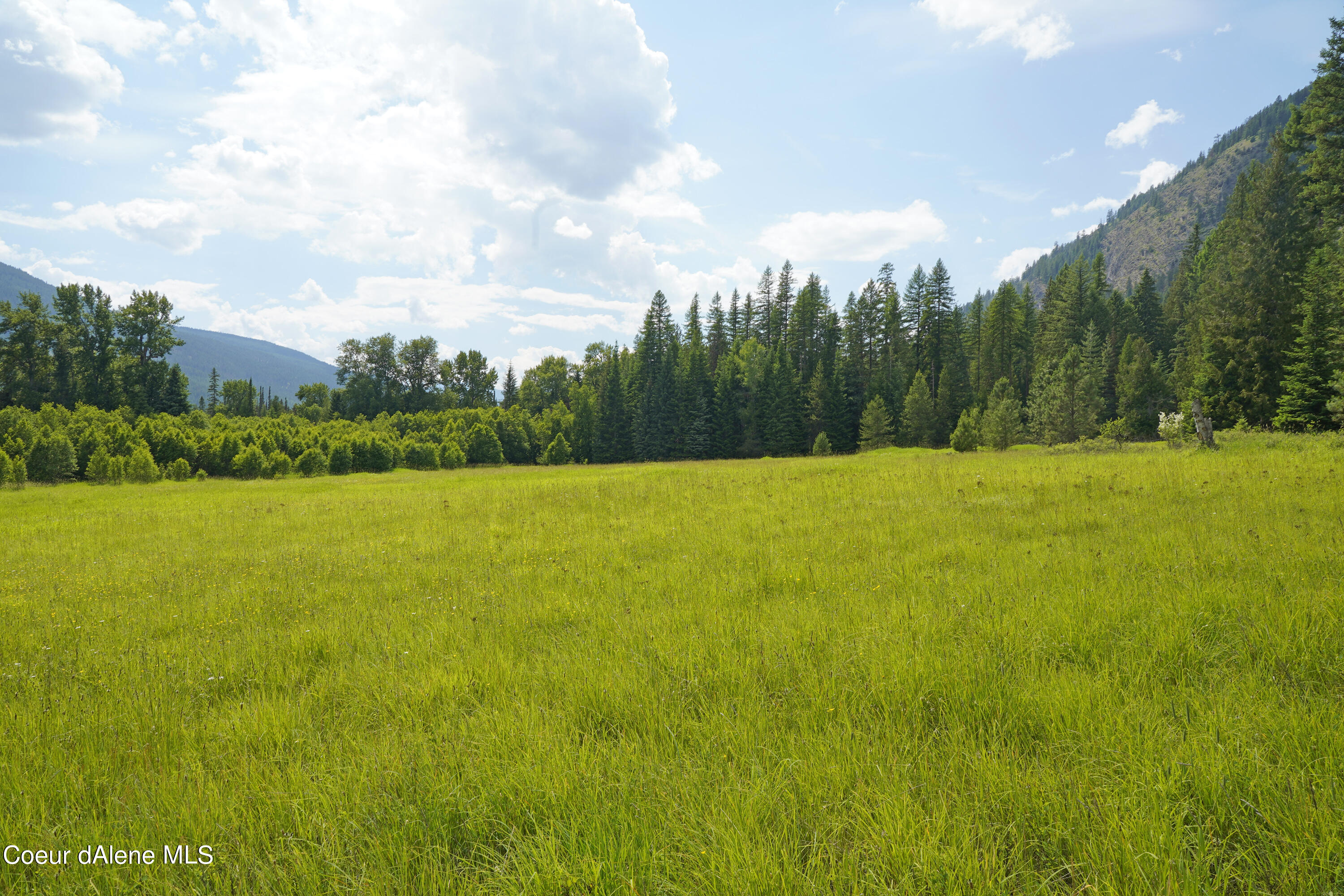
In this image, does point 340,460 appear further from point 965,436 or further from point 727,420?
point 965,436

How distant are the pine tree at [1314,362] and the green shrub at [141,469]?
6855cm

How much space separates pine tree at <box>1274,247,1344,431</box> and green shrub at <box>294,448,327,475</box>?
223ft

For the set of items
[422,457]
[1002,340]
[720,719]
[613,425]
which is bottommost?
[720,719]

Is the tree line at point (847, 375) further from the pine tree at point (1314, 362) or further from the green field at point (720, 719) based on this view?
the green field at point (720, 719)

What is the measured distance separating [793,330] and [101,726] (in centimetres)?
7879

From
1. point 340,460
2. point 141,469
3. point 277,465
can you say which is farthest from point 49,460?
point 340,460

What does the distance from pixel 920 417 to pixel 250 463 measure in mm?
65789

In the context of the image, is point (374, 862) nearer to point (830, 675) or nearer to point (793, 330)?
point (830, 675)

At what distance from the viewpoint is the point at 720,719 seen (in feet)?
10.5

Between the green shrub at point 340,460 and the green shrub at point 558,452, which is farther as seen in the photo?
the green shrub at point 558,452

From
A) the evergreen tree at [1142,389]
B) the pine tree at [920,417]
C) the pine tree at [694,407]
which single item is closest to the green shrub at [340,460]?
the pine tree at [694,407]

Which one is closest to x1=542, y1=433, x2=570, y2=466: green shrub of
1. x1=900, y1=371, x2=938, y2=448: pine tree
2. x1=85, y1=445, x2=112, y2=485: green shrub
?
x1=85, y1=445, x2=112, y2=485: green shrub

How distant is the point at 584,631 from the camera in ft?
16.4

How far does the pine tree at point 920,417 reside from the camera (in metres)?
59.4
